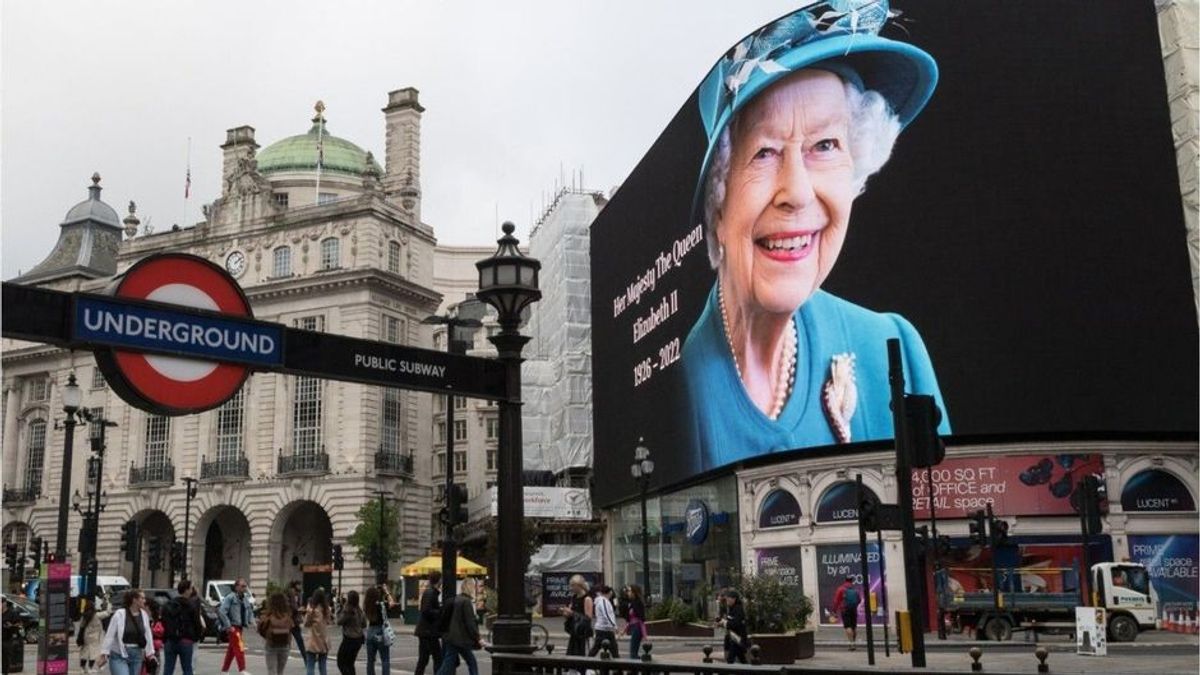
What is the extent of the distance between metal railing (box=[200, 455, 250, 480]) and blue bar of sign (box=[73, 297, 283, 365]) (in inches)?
2550

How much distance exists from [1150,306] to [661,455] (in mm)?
22440

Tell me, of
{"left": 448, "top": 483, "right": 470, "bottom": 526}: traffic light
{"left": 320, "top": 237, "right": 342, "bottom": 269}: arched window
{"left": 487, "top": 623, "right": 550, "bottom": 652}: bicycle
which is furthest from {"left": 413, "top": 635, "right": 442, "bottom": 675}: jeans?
{"left": 320, "top": 237, "right": 342, "bottom": 269}: arched window

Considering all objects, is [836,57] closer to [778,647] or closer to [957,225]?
[957,225]

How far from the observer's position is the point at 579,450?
6956 cm

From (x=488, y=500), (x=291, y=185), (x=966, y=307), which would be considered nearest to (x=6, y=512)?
(x=291, y=185)

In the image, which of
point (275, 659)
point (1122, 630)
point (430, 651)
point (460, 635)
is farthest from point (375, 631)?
point (1122, 630)

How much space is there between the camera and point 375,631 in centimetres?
1869

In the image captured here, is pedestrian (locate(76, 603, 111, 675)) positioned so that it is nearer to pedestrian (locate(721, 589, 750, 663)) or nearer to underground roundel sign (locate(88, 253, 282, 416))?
pedestrian (locate(721, 589, 750, 663))

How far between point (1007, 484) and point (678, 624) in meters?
13.0

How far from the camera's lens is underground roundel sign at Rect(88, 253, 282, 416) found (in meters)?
8.12

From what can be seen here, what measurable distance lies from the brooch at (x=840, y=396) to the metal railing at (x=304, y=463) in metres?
35.2

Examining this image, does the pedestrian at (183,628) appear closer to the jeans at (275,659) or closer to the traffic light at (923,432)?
the jeans at (275,659)

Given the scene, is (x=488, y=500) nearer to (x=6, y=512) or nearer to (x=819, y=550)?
(x=819, y=550)

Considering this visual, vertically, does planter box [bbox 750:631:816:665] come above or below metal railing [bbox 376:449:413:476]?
below
